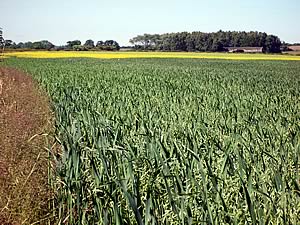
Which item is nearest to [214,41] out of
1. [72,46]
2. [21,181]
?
[72,46]

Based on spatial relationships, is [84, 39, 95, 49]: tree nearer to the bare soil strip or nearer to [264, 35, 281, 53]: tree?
[264, 35, 281, 53]: tree

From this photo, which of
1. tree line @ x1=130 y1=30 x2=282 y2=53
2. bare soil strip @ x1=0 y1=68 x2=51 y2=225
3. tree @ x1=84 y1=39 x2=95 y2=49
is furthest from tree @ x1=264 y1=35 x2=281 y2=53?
bare soil strip @ x1=0 y1=68 x2=51 y2=225

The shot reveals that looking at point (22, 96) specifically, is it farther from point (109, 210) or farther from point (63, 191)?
point (109, 210)

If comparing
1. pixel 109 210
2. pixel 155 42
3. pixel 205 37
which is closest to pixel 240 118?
pixel 109 210

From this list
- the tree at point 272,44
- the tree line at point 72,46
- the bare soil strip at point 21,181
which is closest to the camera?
the bare soil strip at point 21,181

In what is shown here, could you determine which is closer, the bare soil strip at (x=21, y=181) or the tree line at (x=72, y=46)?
the bare soil strip at (x=21, y=181)

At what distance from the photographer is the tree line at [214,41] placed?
318ft

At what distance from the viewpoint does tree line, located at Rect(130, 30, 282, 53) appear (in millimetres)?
97062

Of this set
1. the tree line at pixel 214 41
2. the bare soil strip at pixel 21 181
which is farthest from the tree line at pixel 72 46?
the bare soil strip at pixel 21 181

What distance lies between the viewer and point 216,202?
9.06 feet

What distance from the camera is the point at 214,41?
97812 millimetres

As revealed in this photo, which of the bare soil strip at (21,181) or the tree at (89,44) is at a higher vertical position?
the bare soil strip at (21,181)

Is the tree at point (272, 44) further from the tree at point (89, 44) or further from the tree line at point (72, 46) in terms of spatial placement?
the tree at point (89, 44)

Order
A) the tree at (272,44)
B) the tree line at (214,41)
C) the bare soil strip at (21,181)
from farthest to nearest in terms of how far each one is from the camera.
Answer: the tree line at (214,41) < the tree at (272,44) < the bare soil strip at (21,181)
